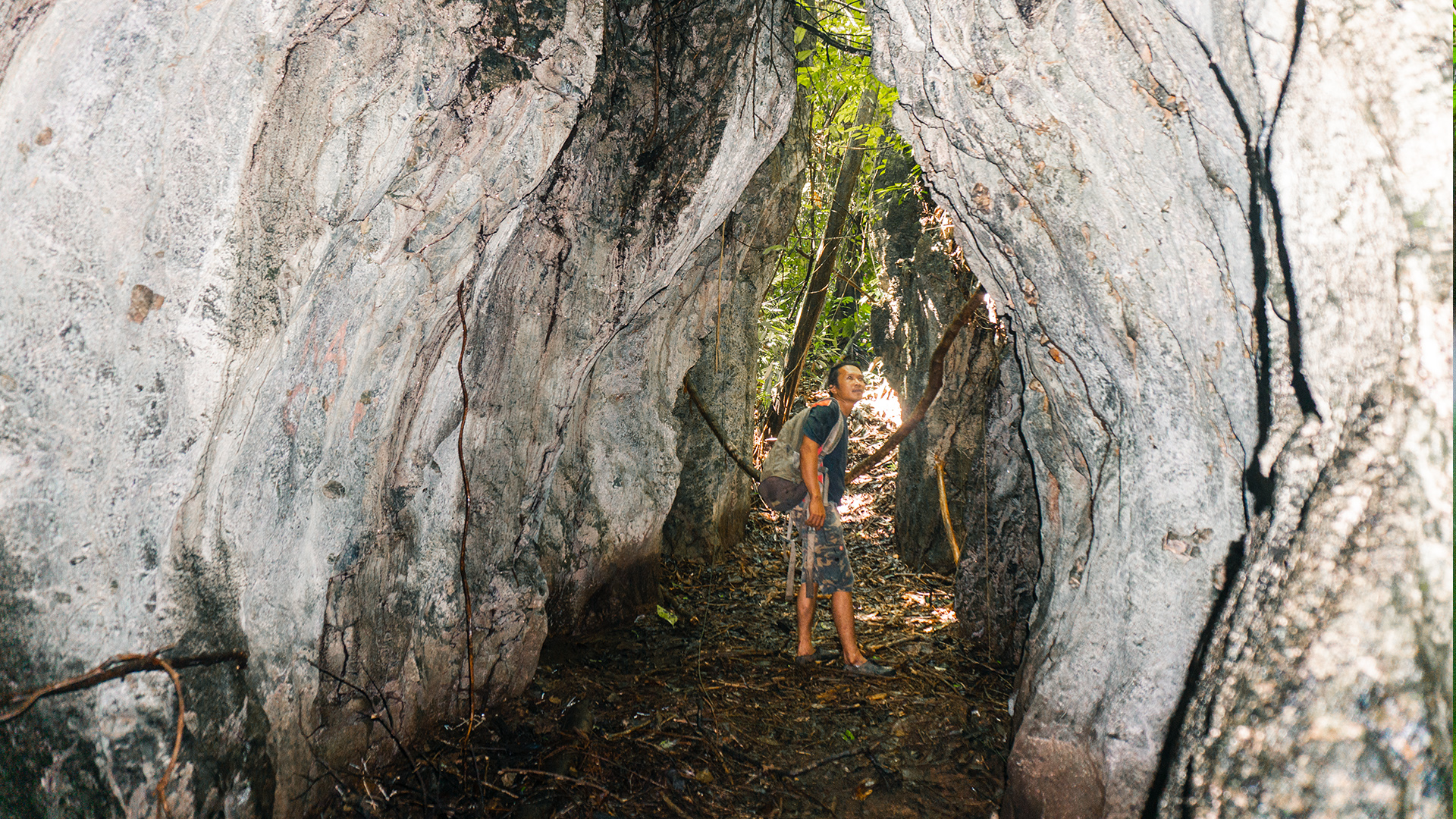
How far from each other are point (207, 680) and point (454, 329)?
191 cm

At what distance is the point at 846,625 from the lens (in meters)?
5.34

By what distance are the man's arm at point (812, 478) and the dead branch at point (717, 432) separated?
2.25 meters

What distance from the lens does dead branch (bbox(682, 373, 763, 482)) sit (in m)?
7.61

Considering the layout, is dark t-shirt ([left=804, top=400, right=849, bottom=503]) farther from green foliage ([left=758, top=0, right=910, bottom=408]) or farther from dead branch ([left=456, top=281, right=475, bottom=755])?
green foliage ([left=758, top=0, right=910, bottom=408])

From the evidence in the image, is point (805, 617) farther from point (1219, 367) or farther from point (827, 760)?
point (1219, 367)

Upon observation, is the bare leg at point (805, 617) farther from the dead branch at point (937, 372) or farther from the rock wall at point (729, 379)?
the rock wall at point (729, 379)

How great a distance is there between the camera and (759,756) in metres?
4.34

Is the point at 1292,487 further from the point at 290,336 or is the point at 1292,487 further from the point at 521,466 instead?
the point at 521,466

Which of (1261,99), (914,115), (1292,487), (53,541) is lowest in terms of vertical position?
(53,541)

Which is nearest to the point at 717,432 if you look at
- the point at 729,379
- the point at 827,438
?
the point at 729,379

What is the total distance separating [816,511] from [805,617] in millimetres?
868

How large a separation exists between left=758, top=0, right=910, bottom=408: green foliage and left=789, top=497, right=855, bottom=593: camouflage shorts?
3338 millimetres

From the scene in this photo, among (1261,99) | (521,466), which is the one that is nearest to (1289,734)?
(1261,99)

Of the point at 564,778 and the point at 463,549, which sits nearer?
the point at 564,778
